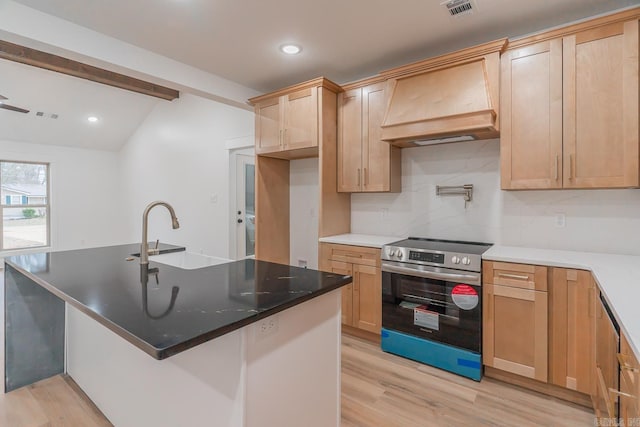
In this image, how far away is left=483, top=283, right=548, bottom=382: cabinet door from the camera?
2.16m

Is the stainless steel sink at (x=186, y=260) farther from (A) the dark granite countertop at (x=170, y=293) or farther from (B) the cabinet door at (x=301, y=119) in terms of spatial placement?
(B) the cabinet door at (x=301, y=119)

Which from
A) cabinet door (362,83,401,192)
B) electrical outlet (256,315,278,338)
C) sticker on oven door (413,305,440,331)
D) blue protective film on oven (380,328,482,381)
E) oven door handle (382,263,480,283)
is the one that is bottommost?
blue protective film on oven (380,328,482,381)

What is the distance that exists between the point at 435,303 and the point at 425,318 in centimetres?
15

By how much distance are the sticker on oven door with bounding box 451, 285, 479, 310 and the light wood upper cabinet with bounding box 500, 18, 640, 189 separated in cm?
81

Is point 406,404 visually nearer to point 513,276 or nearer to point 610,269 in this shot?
point 513,276

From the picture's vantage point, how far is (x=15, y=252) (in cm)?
635

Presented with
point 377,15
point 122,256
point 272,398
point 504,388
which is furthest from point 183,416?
point 377,15

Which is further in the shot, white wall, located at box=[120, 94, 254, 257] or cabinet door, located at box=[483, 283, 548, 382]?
white wall, located at box=[120, 94, 254, 257]

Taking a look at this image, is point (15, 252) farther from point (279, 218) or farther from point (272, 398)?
point (272, 398)

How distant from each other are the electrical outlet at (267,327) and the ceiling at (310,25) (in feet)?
6.91

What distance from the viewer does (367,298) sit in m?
2.99

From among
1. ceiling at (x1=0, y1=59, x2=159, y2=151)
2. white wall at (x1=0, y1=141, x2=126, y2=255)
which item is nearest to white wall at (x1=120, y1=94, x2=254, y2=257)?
ceiling at (x1=0, y1=59, x2=159, y2=151)

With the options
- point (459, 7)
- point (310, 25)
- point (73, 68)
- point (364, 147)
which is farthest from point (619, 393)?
point (73, 68)

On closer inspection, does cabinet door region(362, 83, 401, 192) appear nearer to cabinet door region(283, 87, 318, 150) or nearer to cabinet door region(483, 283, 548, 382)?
Result: cabinet door region(283, 87, 318, 150)
